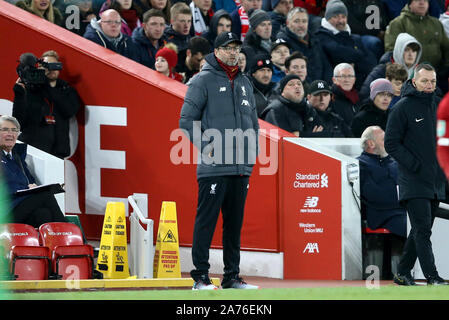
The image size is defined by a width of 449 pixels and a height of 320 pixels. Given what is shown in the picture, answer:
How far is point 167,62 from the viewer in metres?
11.8

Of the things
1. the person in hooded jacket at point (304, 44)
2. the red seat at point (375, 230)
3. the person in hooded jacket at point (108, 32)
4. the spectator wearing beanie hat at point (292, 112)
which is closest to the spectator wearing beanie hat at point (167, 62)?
Answer: the person in hooded jacket at point (108, 32)

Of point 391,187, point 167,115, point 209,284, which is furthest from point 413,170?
point 167,115

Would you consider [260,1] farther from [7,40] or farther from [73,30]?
[7,40]

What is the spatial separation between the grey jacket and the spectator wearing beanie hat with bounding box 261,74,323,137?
101 inches

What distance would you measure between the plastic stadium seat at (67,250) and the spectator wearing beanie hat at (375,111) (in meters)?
3.84

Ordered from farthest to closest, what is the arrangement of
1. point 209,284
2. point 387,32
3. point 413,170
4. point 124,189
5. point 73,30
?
point 387,32, point 73,30, point 124,189, point 413,170, point 209,284

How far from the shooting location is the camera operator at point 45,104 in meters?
10.7

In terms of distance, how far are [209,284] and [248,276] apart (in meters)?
2.07

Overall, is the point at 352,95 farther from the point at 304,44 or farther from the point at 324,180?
the point at 324,180

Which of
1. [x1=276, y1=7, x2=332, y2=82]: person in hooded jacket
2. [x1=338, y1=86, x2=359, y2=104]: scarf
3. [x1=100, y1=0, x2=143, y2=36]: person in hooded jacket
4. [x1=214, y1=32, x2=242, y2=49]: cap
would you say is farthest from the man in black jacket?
[x1=100, y1=0, x2=143, y2=36]: person in hooded jacket

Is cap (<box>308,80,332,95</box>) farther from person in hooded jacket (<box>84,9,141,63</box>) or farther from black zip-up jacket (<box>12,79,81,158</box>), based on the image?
black zip-up jacket (<box>12,79,81,158</box>)

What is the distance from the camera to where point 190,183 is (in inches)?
433

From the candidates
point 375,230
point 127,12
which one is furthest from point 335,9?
point 375,230

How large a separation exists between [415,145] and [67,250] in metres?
3.33
